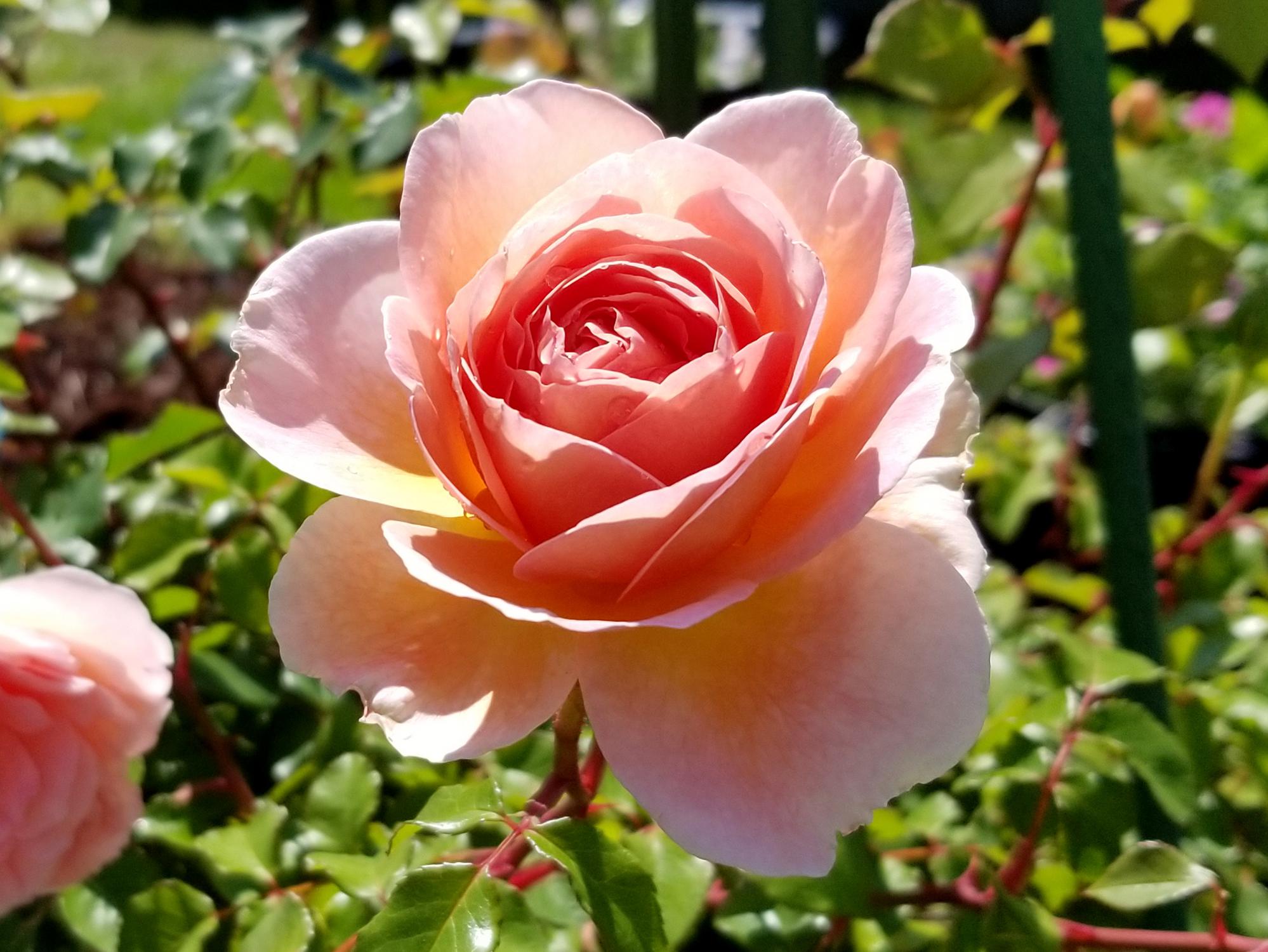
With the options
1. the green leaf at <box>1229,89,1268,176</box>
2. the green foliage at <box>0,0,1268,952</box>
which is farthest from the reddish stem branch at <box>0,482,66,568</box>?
the green leaf at <box>1229,89,1268,176</box>

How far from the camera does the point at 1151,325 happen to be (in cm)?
65

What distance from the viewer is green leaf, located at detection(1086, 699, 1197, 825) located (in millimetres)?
472

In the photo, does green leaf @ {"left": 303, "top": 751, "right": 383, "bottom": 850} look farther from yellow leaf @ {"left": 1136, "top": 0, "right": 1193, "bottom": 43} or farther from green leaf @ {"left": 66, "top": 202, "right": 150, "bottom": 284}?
yellow leaf @ {"left": 1136, "top": 0, "right": 1193, "bottom": 43}

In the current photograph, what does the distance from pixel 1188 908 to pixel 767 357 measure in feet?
1.35

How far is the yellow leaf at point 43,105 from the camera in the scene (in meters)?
0.72

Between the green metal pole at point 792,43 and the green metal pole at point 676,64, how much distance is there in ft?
0.30

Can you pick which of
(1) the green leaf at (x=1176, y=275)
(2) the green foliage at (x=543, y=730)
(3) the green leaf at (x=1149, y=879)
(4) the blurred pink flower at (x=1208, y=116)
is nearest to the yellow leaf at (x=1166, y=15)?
(2) the green foliage at (x=543, y=730)

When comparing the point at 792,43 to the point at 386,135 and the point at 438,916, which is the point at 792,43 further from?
the point at 438,916

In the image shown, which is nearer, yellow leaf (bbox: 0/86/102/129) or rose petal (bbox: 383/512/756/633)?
rose petal (bbox: 383/512/756/633)

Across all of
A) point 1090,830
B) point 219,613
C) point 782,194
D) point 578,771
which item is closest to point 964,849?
point 1090,830

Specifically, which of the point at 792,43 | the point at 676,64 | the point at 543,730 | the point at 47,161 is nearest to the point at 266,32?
the point at 47,161

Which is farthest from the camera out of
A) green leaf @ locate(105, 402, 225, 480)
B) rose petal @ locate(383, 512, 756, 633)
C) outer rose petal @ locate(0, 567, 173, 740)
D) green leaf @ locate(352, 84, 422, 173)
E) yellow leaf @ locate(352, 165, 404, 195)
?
yellow leaf @ locate(352, 165, 404, 195)

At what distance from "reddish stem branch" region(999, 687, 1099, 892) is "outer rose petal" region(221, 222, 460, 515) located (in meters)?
0.30

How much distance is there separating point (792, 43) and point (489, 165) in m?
0.27
